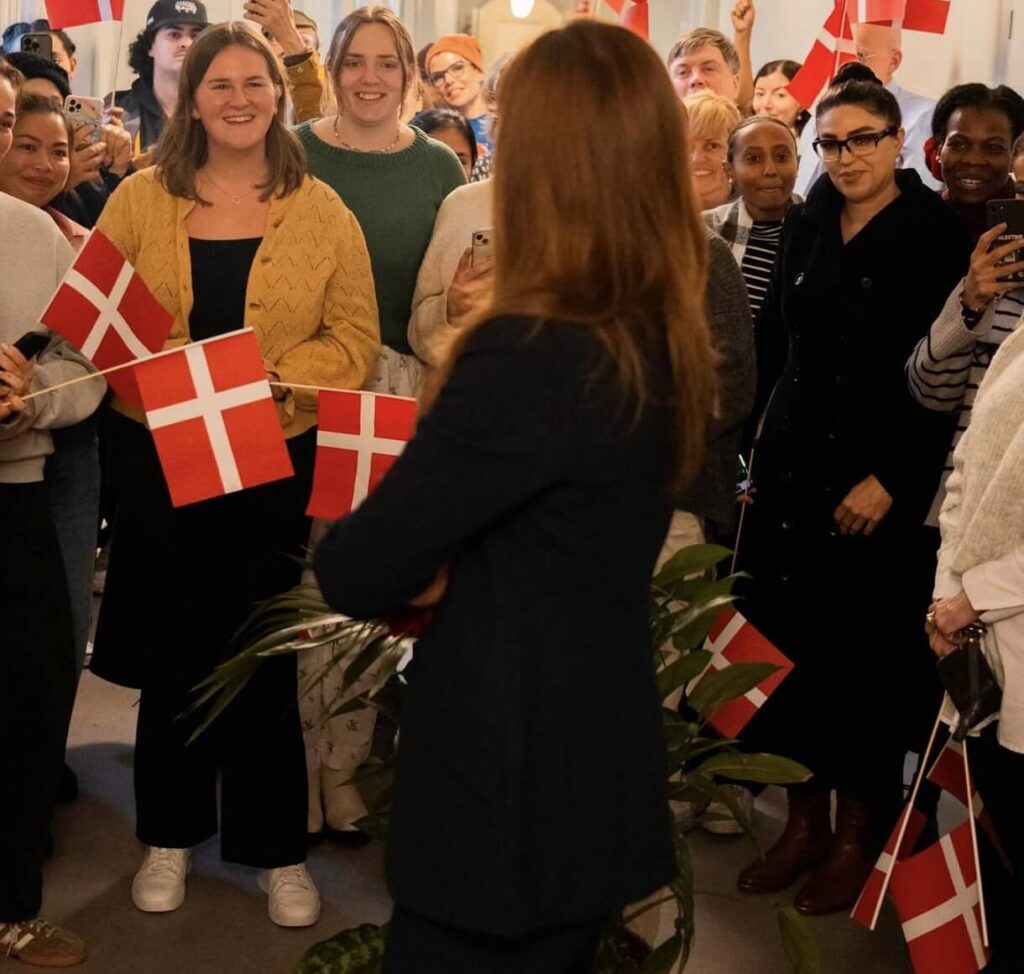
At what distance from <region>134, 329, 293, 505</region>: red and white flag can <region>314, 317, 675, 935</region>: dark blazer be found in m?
1.22

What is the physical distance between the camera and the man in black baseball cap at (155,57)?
16.8 ft

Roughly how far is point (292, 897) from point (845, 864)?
1.11 metres

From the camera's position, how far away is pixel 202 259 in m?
2.97

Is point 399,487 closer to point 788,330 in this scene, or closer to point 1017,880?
point 1017,880

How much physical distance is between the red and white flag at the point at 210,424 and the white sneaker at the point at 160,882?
80cm

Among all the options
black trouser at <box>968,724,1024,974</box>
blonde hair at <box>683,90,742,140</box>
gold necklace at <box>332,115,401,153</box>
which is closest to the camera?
black trouser at <box>968,724,1024,974</box>

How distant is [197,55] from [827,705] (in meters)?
1.84

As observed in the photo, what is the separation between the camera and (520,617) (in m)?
1.54

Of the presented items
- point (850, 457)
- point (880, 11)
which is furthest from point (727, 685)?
point (880, 11)

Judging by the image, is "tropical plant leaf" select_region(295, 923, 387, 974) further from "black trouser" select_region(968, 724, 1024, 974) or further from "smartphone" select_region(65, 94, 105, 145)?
"smartphone" select_region(65, 94, 105, 145)

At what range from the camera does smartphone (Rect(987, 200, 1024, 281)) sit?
2844mm

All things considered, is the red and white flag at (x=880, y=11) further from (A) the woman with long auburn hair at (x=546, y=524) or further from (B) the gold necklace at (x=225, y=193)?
(A) the woman with long auburn hair at (x=546, y=524)

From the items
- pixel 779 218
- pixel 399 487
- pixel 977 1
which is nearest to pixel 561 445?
pixel 399 487

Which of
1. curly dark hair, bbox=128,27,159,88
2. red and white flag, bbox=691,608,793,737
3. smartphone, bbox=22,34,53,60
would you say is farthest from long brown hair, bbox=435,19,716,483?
curly dark hair, bbox=128,27,159,88
